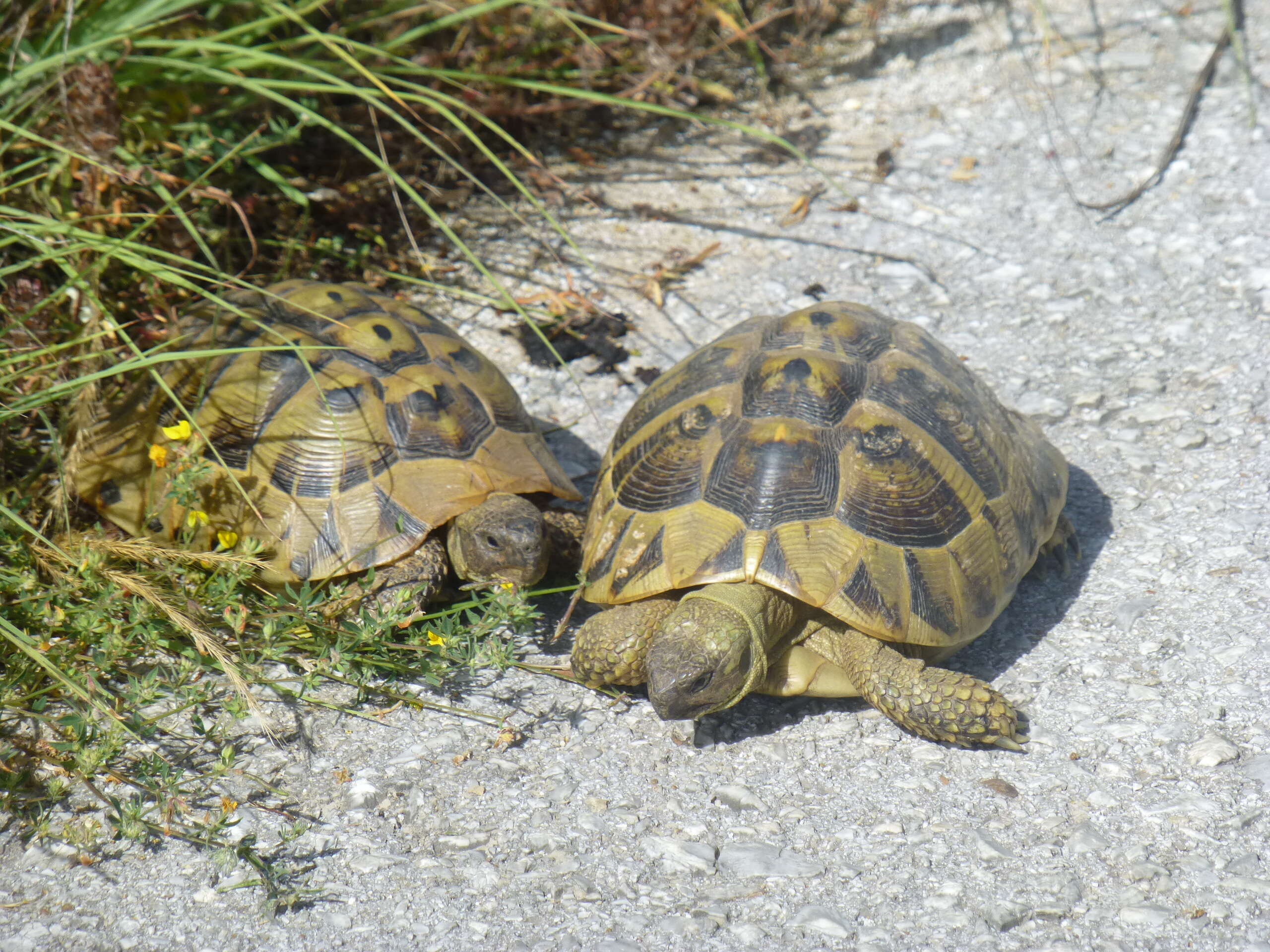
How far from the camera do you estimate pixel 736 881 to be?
219 cm

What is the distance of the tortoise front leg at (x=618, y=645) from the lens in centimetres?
258

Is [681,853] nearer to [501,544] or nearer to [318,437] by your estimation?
[501,544]

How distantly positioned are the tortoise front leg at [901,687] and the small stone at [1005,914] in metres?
0.43

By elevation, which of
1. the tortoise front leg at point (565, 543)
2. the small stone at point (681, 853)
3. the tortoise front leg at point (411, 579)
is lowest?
the small stone at point (681, 853)

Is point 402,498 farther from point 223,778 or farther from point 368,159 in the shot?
point 368,159

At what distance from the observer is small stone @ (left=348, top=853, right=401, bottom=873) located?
87.2 inches

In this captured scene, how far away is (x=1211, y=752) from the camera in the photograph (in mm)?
2416

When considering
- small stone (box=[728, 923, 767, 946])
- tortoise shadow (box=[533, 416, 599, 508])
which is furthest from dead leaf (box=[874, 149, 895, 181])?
small stone (box=[728, 923, 767, 946])

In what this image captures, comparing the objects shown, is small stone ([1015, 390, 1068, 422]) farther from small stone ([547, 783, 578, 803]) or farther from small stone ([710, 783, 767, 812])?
small stone ([547, 783, 578, 803])

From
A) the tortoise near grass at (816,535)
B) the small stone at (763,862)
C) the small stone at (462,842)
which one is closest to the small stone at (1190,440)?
the tortoise near grass at (816,535)

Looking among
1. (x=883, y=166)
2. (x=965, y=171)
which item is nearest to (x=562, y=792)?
(x=883, y=166)

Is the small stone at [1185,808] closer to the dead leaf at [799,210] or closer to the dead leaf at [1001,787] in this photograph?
the dead leaf at [1001,787]

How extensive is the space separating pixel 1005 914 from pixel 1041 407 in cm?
199

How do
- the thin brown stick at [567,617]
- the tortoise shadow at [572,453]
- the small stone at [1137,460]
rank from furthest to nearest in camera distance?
the tortoise shadow at [572,453]
the small stone at [1137,460]
the thin brown stick at [567,617]
